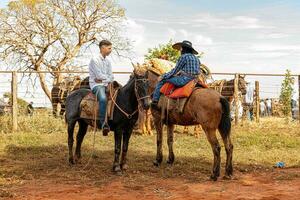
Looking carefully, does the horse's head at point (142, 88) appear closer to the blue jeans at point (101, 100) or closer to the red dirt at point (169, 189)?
the blue jeans at point (101, 100)

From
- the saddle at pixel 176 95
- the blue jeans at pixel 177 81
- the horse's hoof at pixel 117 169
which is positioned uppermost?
the blue jeans at pixel 177 81

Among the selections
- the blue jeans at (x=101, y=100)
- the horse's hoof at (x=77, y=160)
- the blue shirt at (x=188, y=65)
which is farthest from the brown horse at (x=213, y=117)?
the horse's hoof at (x=77, y=160)

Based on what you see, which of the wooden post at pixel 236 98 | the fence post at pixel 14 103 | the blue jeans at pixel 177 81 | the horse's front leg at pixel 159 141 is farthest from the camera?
the wooden post at pixel 236 98

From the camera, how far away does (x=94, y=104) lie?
29.1 feet

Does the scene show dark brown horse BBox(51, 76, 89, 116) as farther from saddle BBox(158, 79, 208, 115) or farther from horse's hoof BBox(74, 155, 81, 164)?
saddle BBox(158, 79, 208, 115)

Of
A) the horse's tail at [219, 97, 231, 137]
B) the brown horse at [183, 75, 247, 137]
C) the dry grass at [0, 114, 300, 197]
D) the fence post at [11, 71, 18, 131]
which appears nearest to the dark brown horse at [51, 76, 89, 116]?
the dry grass at [0, 114, 300, 197]

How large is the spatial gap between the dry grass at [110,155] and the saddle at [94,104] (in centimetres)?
110

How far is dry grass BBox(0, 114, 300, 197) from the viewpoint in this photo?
8.15 metres

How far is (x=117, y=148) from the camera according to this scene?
27.7ft

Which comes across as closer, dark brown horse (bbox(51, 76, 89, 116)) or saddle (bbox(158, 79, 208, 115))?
saddle (bbox(158, 79, 208, 115))

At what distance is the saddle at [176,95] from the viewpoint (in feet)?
27.7

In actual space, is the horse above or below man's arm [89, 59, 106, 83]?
below

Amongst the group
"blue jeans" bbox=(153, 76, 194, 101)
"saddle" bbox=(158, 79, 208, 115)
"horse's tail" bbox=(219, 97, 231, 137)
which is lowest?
"horse's tail" bbox=(219, 97, 231, 137)

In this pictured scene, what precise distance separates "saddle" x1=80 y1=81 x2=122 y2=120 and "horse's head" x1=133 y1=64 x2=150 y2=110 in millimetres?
587
